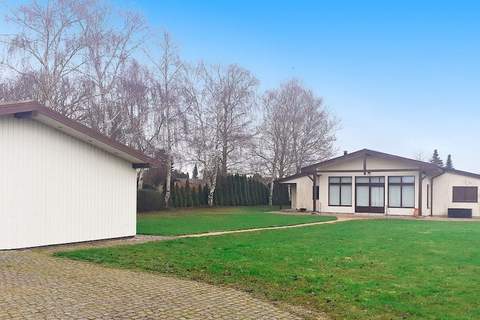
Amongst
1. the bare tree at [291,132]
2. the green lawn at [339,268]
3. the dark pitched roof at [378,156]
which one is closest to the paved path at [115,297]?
the green lawn at [339,268]

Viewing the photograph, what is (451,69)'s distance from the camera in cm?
2178

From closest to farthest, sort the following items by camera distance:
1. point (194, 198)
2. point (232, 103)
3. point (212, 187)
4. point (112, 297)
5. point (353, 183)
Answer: point (112, 297) → point (353, 183) → point (194, 198) → point (232, 103) → point (212, 187)

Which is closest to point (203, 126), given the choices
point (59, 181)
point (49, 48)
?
point (49, 48)

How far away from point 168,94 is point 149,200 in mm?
7785

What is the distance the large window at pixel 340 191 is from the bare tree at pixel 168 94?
11817 mm

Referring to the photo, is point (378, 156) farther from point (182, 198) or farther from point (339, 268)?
point (339, 268)

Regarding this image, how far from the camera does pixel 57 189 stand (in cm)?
1336

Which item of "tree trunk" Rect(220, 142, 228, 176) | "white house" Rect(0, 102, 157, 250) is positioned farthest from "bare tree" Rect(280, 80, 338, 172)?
"white house" Rect(0, 102, 157, 250)

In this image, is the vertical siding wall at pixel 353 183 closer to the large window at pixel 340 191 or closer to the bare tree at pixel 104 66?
the large window at pixel 340 191

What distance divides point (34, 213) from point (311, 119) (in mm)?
35097

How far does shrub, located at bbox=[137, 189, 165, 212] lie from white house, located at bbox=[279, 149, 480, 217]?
1126cm

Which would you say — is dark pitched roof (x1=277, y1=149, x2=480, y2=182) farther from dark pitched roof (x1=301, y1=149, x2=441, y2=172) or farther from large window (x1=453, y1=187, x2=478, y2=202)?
large window (x1=453, y1=187, x2=478, y2=202)

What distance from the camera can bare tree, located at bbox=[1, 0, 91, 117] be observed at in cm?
2662

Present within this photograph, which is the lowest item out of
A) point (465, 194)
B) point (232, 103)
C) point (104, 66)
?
point (465, 194)
